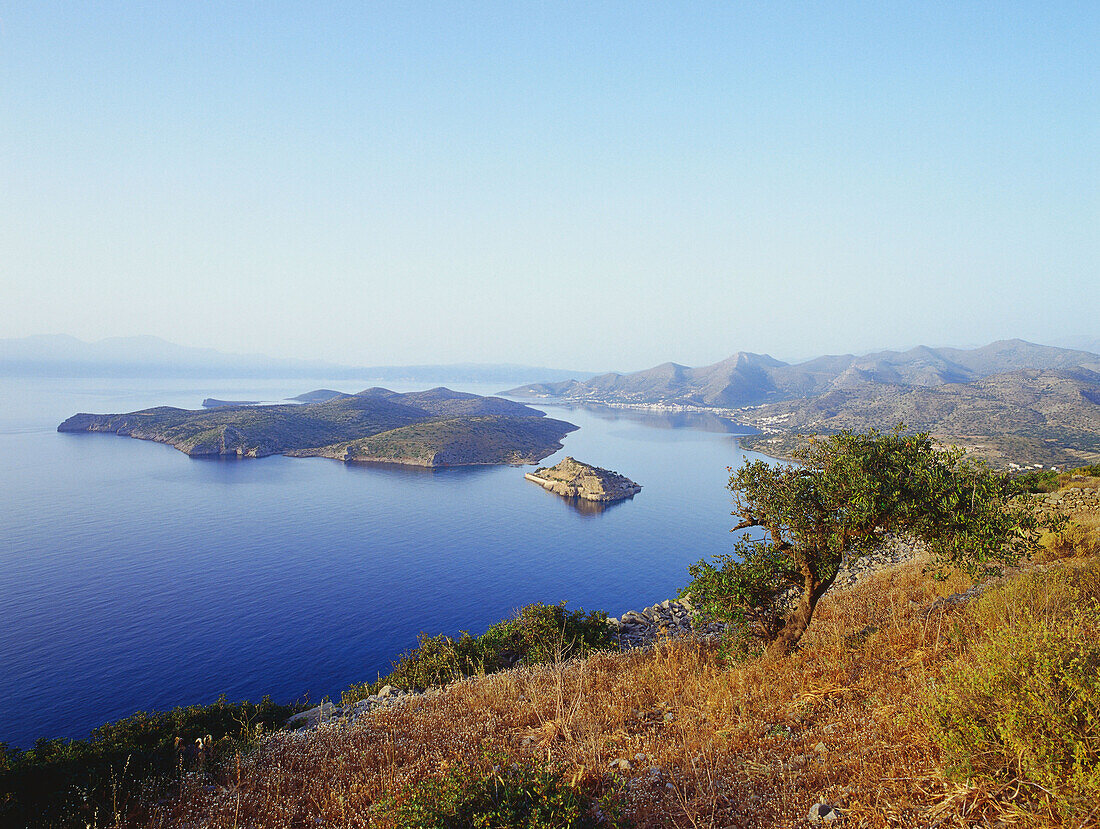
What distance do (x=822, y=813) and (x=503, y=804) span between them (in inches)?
112

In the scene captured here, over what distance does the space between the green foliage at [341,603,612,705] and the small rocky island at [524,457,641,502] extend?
74.4m

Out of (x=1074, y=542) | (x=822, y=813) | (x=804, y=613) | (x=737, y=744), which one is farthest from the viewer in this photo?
(x=1074, y=542)

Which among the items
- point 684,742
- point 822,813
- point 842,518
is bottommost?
point 684,742

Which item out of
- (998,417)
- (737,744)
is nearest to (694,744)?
(737,744)

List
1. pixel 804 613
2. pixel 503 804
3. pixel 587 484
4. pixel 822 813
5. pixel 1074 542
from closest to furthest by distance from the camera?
1. pixel 503 804
2. pixel 822 813
3. pixel 804 613
4. pixel 1074 542
5. pixel 587 484

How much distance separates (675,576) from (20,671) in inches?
2256

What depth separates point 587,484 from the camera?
97.4 m

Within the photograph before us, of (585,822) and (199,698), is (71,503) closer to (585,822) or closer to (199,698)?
Answer: (199,698)

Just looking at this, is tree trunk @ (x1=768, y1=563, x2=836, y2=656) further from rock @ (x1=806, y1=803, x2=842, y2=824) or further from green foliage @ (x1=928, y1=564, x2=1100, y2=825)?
rock @ (x1=806, y1=803, x2=842, y2=824)

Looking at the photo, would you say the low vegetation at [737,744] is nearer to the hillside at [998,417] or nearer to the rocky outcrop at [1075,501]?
the rocky outcrop at [1075,501]

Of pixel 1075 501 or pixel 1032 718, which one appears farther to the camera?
pixel 1075 501

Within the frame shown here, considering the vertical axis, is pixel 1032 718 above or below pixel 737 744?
above

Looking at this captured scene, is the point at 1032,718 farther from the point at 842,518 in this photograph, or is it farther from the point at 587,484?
the point at 587,484

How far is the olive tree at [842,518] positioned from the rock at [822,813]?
5.60 meters
